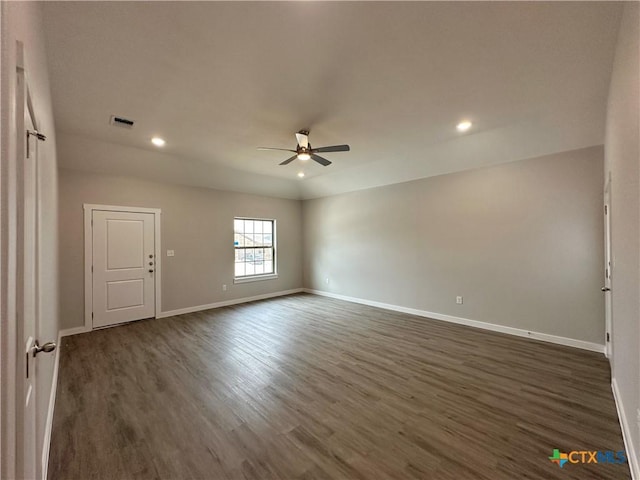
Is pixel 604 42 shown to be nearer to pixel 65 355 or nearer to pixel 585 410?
pixel 585 410

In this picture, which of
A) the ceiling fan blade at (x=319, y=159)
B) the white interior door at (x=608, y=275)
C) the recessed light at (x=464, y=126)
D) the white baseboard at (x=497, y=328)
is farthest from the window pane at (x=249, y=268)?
the white interior door at (x=608, y=275)

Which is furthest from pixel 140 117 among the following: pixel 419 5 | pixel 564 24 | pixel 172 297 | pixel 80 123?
pixel 564 24

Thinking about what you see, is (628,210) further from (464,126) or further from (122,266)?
(122,266)

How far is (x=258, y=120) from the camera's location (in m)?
3.11

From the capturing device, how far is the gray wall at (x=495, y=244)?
343cm

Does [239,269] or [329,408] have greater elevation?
[239,269]

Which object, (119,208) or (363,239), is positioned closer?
(119,208)

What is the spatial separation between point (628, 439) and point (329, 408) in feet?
6.66

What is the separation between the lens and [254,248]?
6602 millimetres

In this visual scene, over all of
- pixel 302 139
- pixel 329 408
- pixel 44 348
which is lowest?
pixel 329 408

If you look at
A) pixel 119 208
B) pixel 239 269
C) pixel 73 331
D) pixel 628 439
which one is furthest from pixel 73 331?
pixel 628 439

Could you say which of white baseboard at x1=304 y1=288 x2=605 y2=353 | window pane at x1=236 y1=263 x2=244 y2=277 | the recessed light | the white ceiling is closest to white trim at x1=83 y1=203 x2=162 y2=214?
the white ceiling

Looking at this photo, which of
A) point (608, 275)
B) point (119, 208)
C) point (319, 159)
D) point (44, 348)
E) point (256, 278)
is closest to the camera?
point (44, 348)

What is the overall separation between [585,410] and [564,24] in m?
2.93
